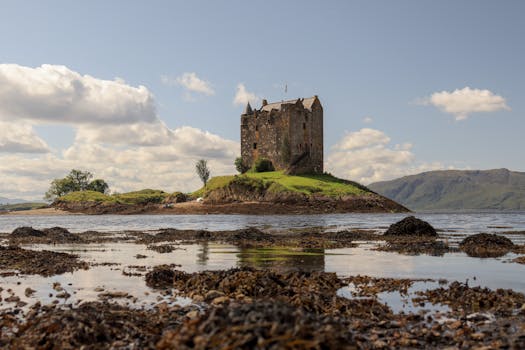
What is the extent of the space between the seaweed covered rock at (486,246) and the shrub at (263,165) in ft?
319

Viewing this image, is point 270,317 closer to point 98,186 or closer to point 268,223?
point 268,223

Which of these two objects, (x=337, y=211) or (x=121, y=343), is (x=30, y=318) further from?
(x=337, y=211)

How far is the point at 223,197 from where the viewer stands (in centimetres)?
10719

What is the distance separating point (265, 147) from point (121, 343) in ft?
393

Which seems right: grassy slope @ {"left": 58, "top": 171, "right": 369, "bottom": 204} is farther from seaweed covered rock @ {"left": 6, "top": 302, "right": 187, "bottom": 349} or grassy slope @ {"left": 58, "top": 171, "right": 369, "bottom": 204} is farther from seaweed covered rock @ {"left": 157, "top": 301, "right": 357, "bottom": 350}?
seaweed covered rock @ {"left": 157, "top": 301, "right": 357, "bottom": 350}

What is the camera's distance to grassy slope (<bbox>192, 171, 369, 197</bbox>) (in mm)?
105312

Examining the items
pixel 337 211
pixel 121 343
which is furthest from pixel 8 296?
pixel 337 211

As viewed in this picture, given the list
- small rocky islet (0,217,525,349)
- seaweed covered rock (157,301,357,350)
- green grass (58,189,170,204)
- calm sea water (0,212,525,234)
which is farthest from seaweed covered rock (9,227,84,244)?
green grass (58,189,170,204)

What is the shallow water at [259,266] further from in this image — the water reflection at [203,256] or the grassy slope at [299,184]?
the grassy slope at [299,184]

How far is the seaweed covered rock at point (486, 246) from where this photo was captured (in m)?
23.4

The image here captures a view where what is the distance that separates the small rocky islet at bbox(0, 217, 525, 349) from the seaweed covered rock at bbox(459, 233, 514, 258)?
10.6 metres

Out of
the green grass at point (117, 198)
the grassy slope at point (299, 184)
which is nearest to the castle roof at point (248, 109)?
the grassy slope at point (299, 184)

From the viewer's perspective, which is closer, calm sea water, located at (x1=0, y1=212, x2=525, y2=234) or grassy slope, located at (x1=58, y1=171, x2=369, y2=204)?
calm sea water, located at (x1=0, y1=212, x2=525, y2=234)

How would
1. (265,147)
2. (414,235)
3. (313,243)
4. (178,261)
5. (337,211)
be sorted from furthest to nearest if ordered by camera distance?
(265,147)
(337,211)
(414,235)
(313,243)
(178,261)
